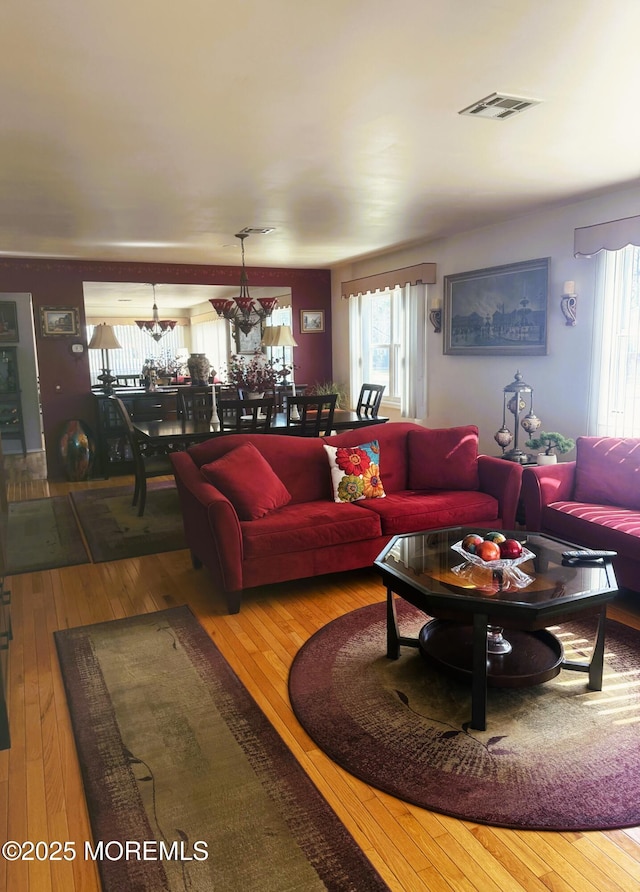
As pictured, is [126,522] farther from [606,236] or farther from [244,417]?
[606,236]

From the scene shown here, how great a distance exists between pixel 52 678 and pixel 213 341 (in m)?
11.7

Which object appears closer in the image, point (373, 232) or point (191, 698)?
point (191, 698)

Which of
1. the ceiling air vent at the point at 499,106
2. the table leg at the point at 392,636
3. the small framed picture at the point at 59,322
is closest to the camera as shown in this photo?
the ceiling air vent at the point at 499,106

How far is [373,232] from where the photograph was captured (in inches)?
241

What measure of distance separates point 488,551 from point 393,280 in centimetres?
515

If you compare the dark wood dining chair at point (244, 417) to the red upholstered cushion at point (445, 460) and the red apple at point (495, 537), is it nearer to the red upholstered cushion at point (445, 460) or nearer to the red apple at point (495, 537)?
the red upholstered cushion at point (445, 460)

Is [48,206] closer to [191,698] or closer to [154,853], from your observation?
[191,698]

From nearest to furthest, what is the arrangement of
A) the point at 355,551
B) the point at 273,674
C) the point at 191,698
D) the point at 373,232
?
the point at 191,698, the point at 273,674, the point at 355,551, the point at 373,232

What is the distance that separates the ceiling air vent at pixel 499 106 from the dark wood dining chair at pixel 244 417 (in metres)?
2.83

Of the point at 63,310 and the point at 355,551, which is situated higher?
the point at 63,310

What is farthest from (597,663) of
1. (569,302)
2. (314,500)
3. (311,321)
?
(311,321)

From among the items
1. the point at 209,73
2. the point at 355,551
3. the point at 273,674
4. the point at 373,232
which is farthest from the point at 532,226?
the point at 273,674

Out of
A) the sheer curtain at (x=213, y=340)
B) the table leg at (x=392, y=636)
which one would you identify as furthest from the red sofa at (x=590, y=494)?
the sheer curtain at (x=213, y=340)

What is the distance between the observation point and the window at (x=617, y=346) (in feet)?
15.2
